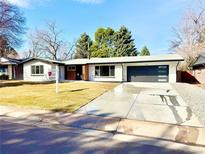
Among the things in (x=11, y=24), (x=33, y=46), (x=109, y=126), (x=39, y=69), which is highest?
(x=33, y=46)

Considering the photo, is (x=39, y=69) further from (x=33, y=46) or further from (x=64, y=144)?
(x=33, y=46)

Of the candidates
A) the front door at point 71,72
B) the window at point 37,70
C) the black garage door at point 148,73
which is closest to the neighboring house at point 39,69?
the window at point 37,70

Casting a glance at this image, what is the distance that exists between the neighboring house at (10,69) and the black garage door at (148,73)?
1573 cm

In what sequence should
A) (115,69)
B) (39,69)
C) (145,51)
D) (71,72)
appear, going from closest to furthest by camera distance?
(115,69) < (39,69) < (71,72) < (145,51)

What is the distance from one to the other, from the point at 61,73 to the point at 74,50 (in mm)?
25170

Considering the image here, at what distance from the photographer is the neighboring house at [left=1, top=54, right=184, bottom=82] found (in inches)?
765

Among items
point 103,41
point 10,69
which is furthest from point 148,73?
point 103,41

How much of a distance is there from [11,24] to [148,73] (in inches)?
606

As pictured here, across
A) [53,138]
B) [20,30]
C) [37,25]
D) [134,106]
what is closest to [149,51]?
[37,25]

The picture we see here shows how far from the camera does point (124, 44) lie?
4141 cm

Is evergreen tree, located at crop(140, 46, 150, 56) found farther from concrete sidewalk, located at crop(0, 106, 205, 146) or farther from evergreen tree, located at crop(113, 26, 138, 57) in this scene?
concrete sidewalk, located at crop(0, 106, 205, 146)

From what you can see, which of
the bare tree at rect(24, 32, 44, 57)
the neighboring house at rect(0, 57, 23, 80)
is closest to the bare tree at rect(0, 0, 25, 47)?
the neighboring house at rect(0, 57, 23, 80)

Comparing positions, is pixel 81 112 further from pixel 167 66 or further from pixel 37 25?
pixel 37 25

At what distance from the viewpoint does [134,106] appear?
8023 millimetres
